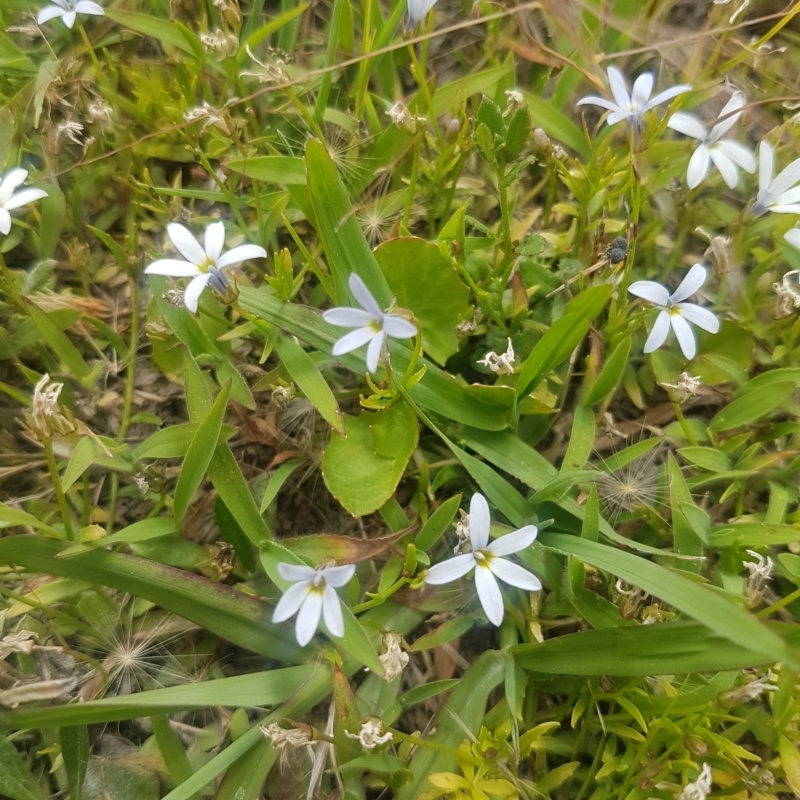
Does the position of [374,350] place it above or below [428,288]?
above

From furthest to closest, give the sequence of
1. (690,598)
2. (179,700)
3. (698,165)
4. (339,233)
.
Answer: (698,165) → (339,233) → (179,700) → (690,598)

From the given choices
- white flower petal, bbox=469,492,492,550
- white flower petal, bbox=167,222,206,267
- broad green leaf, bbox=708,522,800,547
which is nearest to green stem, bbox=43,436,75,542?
white flower petal, bbox=167,222,206,267

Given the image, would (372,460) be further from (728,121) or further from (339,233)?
(728,121)

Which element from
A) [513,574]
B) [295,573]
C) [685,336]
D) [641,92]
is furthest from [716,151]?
[295,573]

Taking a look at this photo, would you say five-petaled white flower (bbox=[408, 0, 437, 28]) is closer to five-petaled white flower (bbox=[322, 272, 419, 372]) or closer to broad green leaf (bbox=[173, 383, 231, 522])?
five-petaled white flower (bbox=[322, 272, 419, 372])

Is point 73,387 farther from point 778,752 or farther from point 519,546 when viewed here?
point 778,752

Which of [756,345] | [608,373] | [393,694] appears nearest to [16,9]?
[608,373]

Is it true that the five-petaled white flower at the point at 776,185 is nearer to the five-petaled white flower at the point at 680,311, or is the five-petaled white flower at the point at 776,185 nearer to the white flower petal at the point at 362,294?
the five-petaled white flower at the point at 680,311
